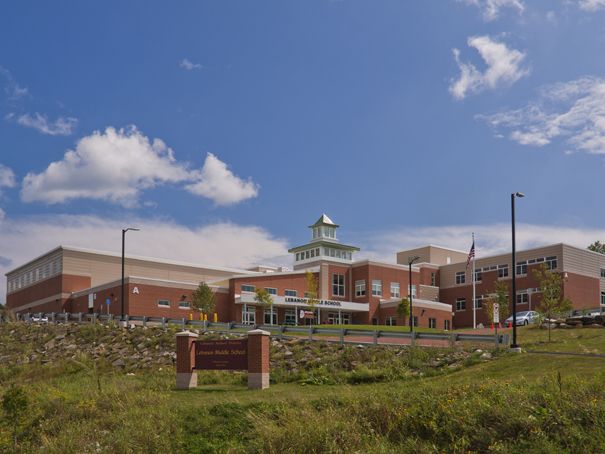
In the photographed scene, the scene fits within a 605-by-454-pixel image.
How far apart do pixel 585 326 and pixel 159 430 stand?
1315 inches

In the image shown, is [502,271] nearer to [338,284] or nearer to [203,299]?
[338,284]

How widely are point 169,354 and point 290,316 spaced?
107 ft

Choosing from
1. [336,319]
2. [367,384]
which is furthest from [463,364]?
[336,319]

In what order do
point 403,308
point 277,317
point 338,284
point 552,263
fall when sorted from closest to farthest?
point 403,308, point 277,317, point 552,263, point 338,284

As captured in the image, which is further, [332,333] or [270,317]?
[270,317]

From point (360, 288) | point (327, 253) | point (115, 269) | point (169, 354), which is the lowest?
point (169, 354)

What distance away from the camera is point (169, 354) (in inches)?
1388

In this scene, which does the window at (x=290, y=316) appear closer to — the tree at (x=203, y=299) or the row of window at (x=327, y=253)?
the tree at (x=203, y=299)

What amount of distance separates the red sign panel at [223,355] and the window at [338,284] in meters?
47.3

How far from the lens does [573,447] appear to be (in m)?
12.1

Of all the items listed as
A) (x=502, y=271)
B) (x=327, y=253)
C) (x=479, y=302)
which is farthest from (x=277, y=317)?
(x=502, y=271)

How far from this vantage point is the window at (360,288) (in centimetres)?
7231

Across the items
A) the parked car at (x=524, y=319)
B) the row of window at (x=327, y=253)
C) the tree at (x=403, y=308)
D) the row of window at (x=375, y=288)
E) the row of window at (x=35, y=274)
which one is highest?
the row of window at (x=327, y=253)

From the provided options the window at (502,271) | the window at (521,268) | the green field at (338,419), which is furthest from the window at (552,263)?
the green field at (338,419)
